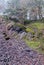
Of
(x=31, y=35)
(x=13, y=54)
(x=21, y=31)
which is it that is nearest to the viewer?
(x=13, y=54)

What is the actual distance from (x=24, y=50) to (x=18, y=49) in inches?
13.9

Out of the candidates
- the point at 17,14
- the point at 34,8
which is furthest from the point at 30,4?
the point at 17,14

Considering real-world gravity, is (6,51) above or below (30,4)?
A: below

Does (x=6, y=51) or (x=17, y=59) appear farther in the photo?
(x=6, y=51)

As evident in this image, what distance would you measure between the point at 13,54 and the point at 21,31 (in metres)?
5.51

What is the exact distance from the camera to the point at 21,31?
44.2ft

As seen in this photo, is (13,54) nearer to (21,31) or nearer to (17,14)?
(21,31)

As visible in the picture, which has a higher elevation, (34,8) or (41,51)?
(34,8)

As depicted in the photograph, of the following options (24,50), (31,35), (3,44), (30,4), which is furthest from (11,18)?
(24,50)

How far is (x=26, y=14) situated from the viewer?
22.2 metres

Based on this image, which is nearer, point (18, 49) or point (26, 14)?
point (18, 49)

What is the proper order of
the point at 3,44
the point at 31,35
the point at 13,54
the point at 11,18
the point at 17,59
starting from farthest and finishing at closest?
the point at 11,18 < the point at 31,35 < the point at 3,44 < the point at 13,54 < the point at 17,59

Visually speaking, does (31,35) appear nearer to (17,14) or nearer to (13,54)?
(13,54)

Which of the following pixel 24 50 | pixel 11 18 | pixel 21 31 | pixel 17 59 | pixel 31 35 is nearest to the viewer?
pixel 17 59
